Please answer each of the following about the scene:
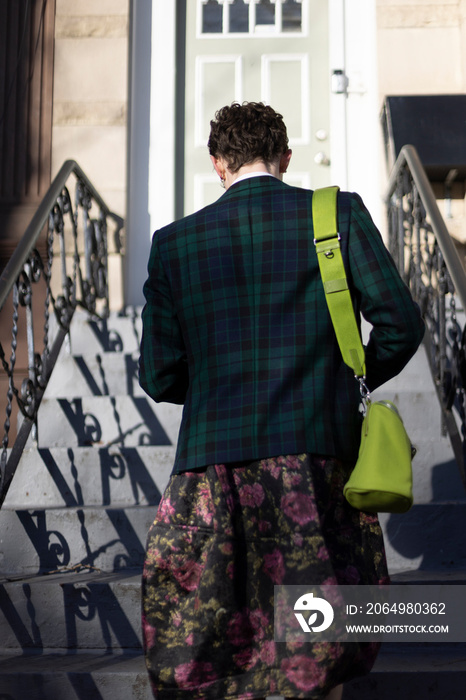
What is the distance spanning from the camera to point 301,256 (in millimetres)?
1736

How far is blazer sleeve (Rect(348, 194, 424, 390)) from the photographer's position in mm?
1694

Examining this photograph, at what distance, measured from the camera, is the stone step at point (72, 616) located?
2.70 meters

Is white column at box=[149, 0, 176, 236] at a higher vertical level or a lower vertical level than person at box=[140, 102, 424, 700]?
higher

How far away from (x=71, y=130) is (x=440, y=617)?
14.0ft

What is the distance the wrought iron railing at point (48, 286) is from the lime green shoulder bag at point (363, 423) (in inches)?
70.8

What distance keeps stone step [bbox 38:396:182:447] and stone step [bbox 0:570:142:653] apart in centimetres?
109

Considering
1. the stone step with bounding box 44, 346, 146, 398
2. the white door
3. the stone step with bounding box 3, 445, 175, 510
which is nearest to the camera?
the stone step with bounding box 3, 445, 175, 510

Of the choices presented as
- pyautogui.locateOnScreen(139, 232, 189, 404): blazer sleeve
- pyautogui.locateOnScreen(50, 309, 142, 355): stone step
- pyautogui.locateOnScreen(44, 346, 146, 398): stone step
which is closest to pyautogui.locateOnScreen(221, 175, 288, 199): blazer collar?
pyautogui.locateOnScreen(139, 232, 189, 404): blazer sleeve

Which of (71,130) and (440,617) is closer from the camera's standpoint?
(440,617)

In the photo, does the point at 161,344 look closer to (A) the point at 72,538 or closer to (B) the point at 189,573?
(B) the point at 189,573

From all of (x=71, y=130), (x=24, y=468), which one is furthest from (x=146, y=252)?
(x=24, y=468)

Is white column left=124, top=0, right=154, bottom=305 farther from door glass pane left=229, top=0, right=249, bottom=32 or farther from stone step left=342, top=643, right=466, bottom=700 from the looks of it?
stone step left=342, top=643, right=466, bottom=700

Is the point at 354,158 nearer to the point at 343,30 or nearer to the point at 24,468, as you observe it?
the point at 343,30

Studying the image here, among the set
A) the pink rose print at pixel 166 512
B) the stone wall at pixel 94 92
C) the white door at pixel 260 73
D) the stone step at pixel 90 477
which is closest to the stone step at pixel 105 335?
the stone wall at pixel 94 92
